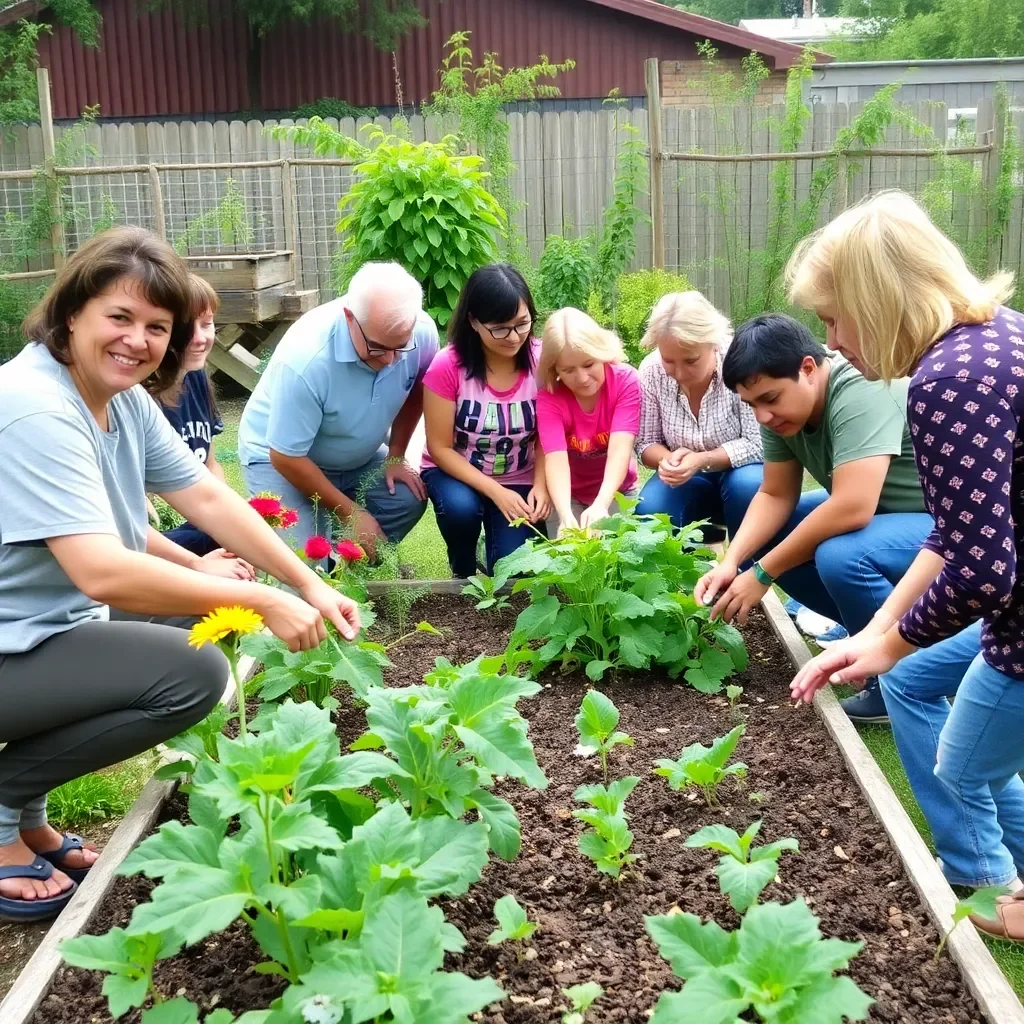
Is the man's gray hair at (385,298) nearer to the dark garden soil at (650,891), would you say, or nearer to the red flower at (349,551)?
the red flower at (349,551)

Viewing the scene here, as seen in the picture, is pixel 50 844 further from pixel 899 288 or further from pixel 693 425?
pixel 693 425

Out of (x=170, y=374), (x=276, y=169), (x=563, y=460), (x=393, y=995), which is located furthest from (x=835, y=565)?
(x=276, y=169)

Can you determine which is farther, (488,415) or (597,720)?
(488,415)

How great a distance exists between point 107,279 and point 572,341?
6.28 ft

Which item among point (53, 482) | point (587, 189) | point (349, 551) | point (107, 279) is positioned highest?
point (587, 189)

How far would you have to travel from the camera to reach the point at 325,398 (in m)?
3.91

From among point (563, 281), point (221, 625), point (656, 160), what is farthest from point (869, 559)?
point (656, 160)

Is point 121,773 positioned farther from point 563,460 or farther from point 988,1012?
point 988,1012

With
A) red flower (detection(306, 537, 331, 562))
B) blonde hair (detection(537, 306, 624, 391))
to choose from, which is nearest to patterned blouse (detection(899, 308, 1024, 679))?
red flower (detection(306, 537, 331, 562))

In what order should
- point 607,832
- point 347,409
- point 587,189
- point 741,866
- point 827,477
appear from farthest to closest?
point 587,189 → point 347,409 → point 827,477 → point 607,832 → point 741,866

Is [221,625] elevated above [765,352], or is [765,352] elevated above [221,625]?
[765,352]

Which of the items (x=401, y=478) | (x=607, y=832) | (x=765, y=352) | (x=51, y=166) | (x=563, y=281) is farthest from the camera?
(x=51, y=166)

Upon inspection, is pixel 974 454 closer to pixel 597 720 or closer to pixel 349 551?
pixel 597 720

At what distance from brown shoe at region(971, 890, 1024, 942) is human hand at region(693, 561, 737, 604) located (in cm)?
102
